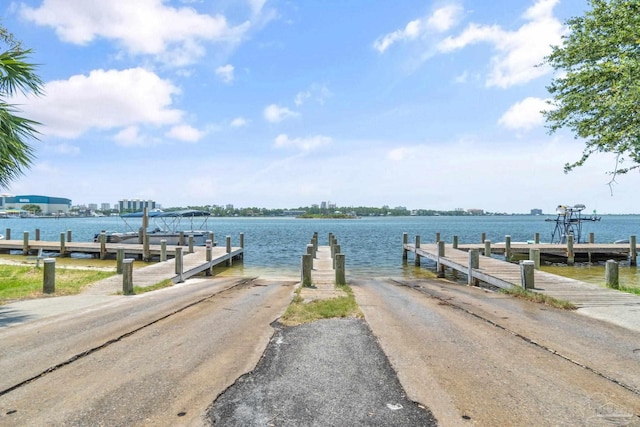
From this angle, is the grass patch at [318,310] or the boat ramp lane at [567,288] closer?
the grass patch at [318,310]

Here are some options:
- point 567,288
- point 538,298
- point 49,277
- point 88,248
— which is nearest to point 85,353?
point 49,277

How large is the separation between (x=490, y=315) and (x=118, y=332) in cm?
835

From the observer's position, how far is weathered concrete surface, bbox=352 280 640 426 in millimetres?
4742

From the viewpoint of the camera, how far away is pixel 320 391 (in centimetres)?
527

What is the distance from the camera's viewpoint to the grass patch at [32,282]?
12671 mm

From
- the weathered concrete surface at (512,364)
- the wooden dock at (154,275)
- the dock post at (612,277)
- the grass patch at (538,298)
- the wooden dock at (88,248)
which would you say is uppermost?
the dock post at (612,277)

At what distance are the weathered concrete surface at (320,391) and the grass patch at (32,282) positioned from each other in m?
9.50

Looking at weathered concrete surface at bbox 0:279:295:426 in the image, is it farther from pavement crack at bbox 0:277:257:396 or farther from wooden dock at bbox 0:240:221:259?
wooden dock at bbox 0:240:221:259

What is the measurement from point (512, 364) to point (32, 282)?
56.5 ft

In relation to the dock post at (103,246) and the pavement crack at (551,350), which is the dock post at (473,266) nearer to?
the pavement crack at (551,350)

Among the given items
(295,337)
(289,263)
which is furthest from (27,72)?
(289,263)

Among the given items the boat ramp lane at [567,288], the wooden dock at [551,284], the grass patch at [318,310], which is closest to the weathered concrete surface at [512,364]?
the grass patch at [318,310]

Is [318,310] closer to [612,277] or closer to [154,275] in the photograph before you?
[154,275]

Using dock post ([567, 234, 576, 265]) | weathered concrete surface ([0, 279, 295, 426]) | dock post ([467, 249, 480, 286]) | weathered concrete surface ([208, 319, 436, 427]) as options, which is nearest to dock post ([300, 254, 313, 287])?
weathered concrete surface ([0, 279, 295, 426])
